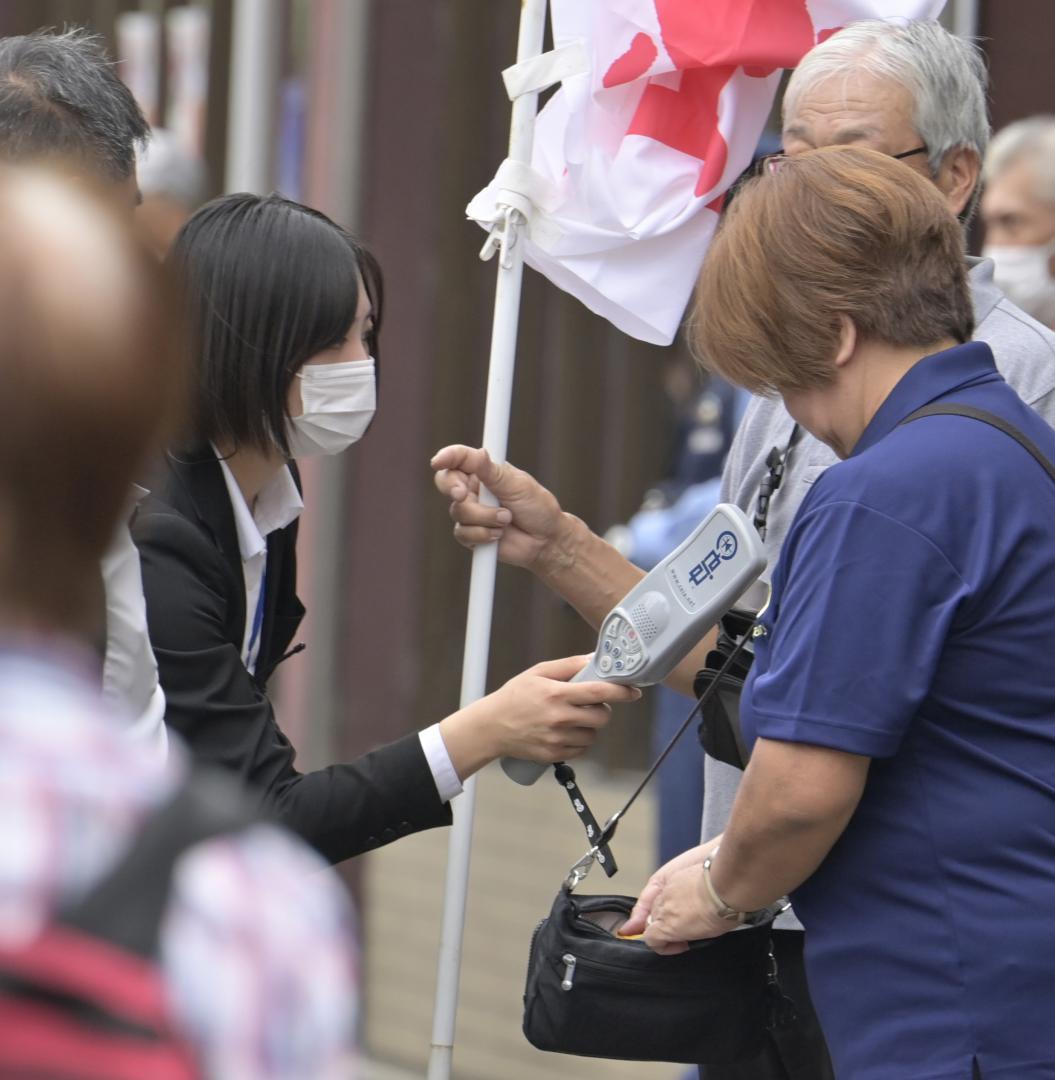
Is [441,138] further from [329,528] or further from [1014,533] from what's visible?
[1014,533]

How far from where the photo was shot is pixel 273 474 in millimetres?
2365

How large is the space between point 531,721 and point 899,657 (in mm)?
676

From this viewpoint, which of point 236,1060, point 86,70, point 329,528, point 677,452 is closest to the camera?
point 236,1060

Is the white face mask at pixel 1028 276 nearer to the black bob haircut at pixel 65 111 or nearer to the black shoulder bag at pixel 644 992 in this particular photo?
the black shoulder bag at pixel 644 992

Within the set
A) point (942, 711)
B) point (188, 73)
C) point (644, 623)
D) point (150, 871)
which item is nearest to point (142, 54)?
point (188, 73)

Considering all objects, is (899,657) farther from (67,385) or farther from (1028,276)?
(1028,276)

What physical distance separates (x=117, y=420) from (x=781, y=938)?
1.66 m

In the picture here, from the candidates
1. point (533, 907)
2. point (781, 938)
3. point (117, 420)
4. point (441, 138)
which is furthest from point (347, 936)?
point (441, 138)

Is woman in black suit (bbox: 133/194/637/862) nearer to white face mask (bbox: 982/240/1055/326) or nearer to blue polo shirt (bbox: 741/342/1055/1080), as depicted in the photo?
blue polo shirt (bbox: 741/342/1055/1080)

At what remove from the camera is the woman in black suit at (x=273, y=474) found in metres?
2.21

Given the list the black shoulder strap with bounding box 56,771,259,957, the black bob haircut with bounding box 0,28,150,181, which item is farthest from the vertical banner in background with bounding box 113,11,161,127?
the black shoulder strap with bounding box 56,771,259,957

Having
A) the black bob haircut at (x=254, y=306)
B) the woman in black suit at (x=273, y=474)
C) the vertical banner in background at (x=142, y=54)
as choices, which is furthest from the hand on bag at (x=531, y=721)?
the vertical banner in background at (x=142, y=54)

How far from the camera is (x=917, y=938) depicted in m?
1.77

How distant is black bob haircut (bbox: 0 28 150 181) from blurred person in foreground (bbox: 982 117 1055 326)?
211 centimetres
